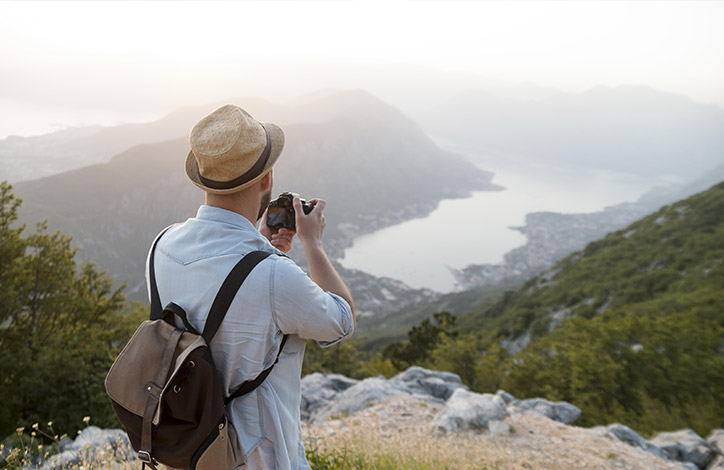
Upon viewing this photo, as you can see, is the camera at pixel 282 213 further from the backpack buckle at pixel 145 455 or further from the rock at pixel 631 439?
the rock at pixel 631 439

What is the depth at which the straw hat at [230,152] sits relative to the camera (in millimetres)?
1647

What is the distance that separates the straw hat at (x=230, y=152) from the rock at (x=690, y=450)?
29.7 ft

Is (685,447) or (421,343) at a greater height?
(685,447)

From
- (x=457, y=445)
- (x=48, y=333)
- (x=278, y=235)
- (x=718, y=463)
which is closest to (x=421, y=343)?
(x=48, y=333)

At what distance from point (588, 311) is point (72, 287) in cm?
3418

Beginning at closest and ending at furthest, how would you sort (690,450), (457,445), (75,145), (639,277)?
(457,445) → (690,450) → (639,277) → (75,145)

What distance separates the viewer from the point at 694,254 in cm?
3159

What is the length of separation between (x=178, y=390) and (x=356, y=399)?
921 cm

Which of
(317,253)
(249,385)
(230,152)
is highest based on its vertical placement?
(230,152)

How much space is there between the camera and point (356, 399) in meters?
10.0

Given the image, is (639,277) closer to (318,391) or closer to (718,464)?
(718,464)

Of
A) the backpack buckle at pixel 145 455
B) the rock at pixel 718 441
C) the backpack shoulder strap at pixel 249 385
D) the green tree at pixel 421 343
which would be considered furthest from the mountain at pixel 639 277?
the backpack buckle at pixel 145 455

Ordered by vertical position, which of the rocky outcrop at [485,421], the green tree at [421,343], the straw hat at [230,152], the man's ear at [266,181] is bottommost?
the green tree at [421,343]

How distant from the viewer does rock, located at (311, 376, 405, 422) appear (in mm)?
9617
